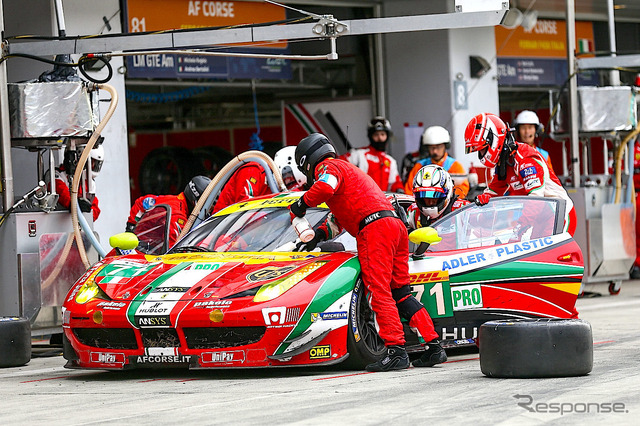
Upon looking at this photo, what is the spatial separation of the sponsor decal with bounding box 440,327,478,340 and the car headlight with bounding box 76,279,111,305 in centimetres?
244

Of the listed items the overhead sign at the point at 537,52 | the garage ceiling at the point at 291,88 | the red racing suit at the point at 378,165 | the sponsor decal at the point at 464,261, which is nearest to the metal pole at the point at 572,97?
the red racing suit at the point at 378,165

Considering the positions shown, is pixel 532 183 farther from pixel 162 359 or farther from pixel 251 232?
pixel 162 359

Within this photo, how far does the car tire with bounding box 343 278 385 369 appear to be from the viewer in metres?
8.47

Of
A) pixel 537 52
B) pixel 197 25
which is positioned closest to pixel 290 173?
pixel 197 25

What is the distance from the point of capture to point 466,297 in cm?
925

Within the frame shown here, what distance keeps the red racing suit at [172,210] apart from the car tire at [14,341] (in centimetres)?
152

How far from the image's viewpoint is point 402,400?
23.2 feet

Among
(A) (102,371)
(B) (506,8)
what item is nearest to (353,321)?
(A) (102,371)

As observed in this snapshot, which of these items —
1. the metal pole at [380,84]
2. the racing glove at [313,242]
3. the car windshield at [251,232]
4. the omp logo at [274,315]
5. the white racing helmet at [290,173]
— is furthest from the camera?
the metal pole at [380,84]

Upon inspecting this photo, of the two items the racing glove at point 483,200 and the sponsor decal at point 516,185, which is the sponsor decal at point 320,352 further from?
the sponsor decal at point 516,185

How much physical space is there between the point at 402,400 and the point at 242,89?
A: 13.5 m

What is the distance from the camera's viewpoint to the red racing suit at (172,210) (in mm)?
11156

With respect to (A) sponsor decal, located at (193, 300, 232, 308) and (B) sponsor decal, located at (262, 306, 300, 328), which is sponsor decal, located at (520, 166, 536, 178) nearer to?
Result: (B) sponsor decal, located at (262, 306, 300, 328)

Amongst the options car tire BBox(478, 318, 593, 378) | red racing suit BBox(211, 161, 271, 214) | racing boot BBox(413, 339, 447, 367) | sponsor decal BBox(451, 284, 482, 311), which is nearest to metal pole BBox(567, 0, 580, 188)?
red racing suit BBox(211, 161, 271, 214)
